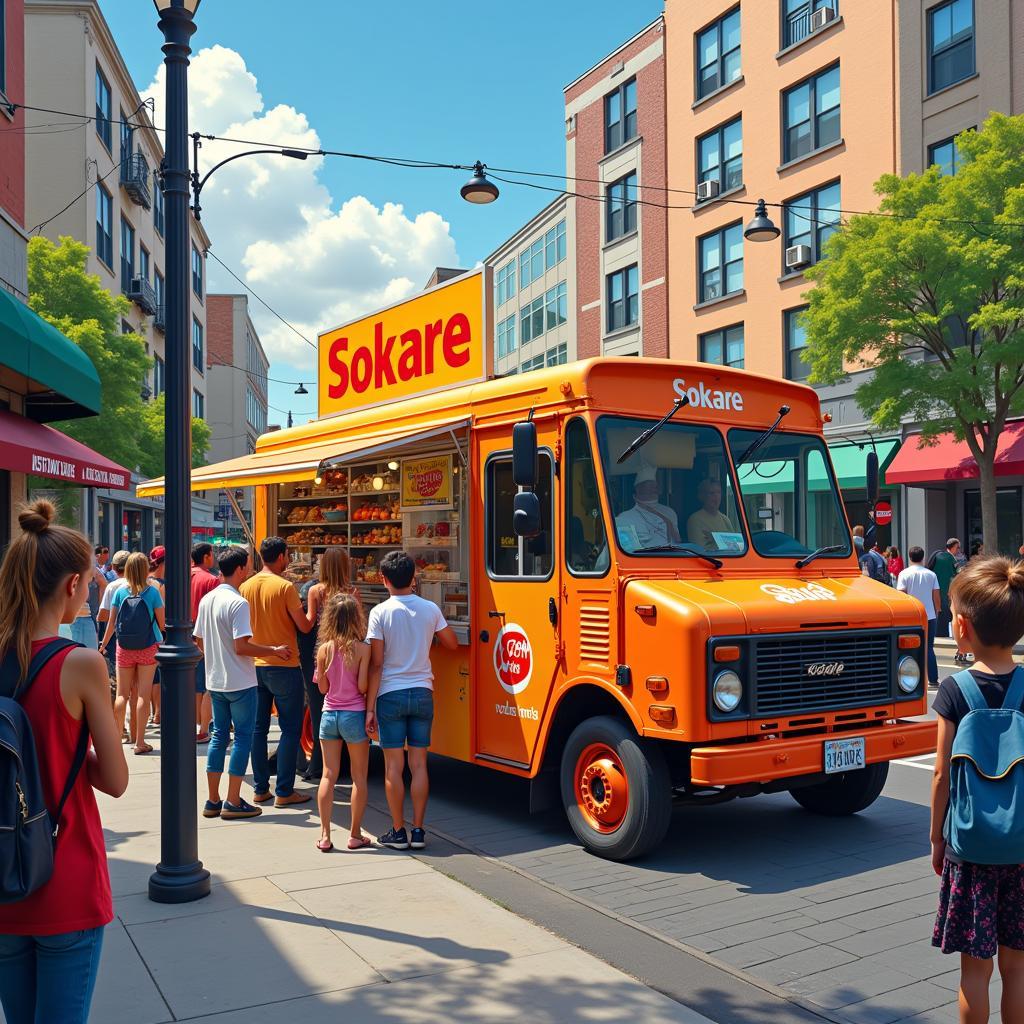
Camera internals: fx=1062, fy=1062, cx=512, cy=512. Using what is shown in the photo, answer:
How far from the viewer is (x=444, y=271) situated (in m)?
54.3

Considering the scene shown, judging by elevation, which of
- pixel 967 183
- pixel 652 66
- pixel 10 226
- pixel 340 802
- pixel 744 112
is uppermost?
pixel 652 66

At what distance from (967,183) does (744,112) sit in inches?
420

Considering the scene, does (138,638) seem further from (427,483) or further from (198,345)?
(198,345)

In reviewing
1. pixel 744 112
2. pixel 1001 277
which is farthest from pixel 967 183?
pixel 744 112

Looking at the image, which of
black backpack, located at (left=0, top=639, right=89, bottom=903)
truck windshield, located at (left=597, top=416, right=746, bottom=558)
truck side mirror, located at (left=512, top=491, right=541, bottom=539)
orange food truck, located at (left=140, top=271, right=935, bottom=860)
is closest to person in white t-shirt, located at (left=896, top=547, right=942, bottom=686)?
orange food truck, located at (left=140, top=271, right=935, bottom=860)

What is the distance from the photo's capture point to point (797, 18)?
26.2 m

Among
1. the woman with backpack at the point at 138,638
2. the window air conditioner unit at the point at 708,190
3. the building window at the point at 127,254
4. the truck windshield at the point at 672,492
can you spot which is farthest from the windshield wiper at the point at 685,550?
the building window at the point at 127,254

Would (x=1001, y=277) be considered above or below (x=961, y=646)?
above

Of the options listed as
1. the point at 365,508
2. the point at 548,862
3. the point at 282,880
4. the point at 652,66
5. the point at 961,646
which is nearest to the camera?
the point at 961,646

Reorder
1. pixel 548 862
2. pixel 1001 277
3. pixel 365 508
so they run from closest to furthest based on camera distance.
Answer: pixel 548 862, pixel 365 508, pixel 1001 277

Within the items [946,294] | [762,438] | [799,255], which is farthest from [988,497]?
[762,438]

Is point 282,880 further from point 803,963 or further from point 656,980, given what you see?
point 803,963

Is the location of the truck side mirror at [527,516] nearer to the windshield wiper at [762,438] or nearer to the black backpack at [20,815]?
the windshield wiper at [762,438]

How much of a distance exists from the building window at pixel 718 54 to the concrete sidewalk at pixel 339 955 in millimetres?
26898
